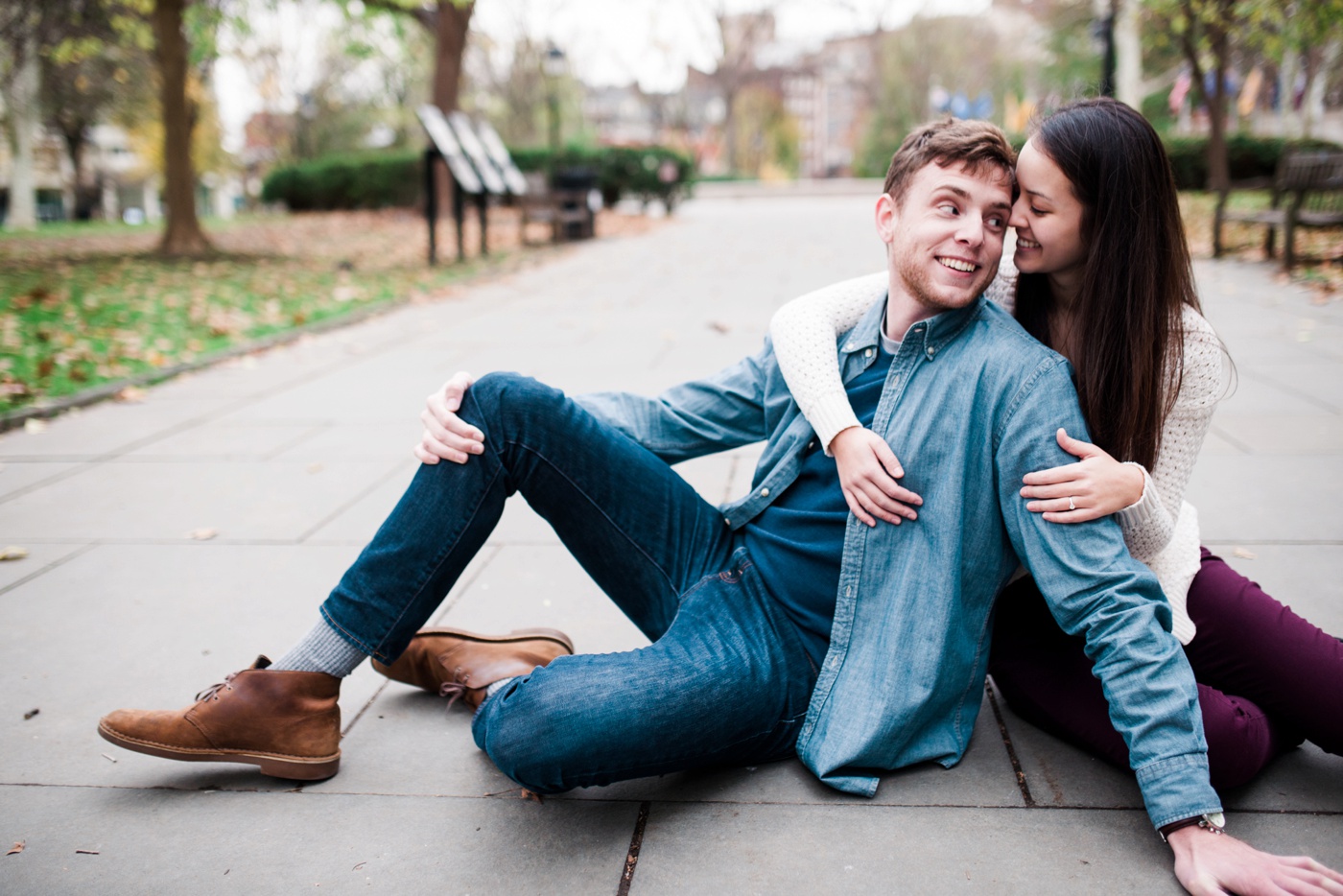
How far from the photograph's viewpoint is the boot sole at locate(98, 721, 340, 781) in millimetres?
2145

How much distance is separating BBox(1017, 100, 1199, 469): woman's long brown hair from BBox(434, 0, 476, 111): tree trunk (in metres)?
17.9

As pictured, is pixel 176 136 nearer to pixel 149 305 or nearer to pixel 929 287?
pixel 149 305

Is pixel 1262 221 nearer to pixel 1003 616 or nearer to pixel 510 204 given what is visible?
pixel 1003 616

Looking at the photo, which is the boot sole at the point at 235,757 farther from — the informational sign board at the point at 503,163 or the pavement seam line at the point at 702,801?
the informational sign board at the point at 503,163

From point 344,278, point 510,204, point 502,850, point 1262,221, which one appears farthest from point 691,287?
point 510,204

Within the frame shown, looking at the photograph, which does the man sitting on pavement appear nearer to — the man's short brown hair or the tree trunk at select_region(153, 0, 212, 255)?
the man's short brown hair

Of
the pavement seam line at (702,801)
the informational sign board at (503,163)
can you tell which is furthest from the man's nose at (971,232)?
the informational sign board at (503,163)

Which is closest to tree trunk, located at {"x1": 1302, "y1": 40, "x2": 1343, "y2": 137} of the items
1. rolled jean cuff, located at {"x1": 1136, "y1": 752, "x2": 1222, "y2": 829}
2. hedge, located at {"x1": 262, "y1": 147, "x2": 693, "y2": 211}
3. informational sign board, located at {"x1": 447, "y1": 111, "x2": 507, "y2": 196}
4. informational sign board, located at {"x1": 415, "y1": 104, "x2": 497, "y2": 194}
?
hedge, located at {"x1": 262, "y1": 147, "x2": 693, "y2": 211}

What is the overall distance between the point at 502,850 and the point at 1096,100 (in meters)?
1.82

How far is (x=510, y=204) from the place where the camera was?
23.1 meters

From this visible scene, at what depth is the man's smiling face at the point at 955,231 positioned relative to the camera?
2.06 meters

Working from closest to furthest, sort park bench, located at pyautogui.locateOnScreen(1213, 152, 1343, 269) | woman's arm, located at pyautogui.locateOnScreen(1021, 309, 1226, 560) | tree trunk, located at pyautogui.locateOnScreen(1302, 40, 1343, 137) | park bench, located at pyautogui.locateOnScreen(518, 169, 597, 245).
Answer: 1. woman's arm, located at pyautogui.locateOnScreen(1021, 309, 1226, 560)
2. park bench, located at pyautogui.locateOnScreen(1213, 152, 1343, 269)
3. park bench, located at pyautogui.locateOnScreen(518, 169, 597, 245)
4. tree trunk, located at pyautogui.locateOnScreen(1302, 40, 1343, 137)

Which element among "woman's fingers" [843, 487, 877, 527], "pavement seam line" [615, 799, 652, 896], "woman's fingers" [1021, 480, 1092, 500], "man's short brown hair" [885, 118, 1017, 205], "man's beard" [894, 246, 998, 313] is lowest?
"pavement seam line" [615, 799, 652, 896]

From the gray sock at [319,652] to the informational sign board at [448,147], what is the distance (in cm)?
1021
